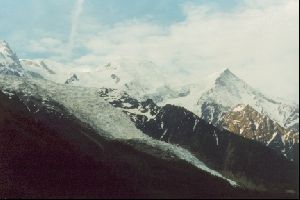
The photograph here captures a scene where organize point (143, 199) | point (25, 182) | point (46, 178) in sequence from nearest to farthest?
point (143, 199), point (25, 182), point (46, 178)

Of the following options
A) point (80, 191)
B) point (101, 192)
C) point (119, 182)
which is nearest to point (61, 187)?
point (80, 191)

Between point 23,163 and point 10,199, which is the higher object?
point 23,163

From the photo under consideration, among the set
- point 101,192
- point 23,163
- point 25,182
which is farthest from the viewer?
point 23,163

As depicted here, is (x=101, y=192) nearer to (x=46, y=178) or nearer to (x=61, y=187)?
(x=61, y=187)

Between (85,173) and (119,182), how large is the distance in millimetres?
11993

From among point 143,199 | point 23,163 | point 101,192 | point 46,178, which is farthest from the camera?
point 23,163

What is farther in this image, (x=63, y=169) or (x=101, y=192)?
(x=63, y=169)

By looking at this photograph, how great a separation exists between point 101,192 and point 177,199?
188ft

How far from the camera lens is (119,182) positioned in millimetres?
188875

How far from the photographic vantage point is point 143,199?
10644 cm

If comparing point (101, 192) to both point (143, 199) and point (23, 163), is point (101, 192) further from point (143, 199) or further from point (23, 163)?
point (23, 163)

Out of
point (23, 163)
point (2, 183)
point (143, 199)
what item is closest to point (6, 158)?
point (23, 163)

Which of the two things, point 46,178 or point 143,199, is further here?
point 46,178

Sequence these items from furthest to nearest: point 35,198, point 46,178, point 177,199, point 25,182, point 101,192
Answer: point 46,178 < point 25,182 < point 35,198 < point 101,192 < point 177,199
